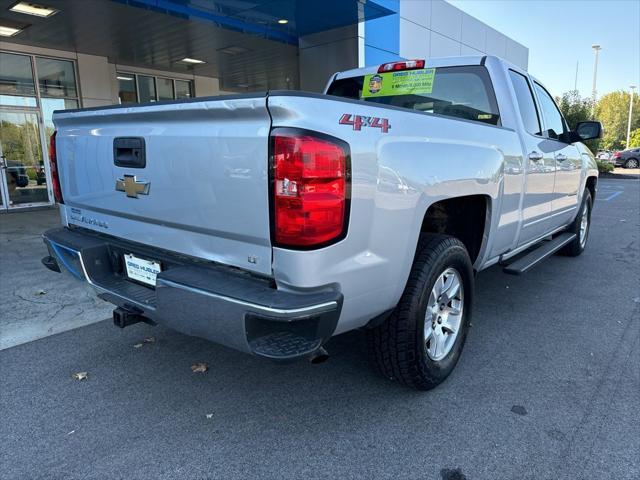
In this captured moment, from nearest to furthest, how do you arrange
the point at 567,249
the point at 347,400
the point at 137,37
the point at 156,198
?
1. the point at 156,198
2. the point at 347,400
3. the point at 567,249
4. the point at 137,37

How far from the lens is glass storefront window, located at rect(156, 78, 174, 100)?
14.8 meters

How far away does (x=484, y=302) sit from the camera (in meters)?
4.57

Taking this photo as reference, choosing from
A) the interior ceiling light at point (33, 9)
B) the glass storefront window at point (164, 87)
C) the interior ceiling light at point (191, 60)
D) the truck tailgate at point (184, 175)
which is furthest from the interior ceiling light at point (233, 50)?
the truck tailgate at point (184, 175)

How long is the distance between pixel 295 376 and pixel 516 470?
1422mm

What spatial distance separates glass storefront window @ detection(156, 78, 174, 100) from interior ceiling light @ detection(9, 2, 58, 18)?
5.71 m

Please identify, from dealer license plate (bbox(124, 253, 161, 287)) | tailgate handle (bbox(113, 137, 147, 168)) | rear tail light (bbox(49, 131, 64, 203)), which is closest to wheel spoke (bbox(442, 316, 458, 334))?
dealer license plate (bbox(124, 253, 161, 287))

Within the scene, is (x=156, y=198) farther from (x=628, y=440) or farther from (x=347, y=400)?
(x=628, y=440)

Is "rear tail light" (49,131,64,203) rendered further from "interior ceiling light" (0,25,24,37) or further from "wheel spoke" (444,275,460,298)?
"interior ceiling light" (0,25,24,37)

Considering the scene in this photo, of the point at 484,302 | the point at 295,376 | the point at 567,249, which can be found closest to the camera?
the point at 295,376

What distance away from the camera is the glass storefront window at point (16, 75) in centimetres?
1107

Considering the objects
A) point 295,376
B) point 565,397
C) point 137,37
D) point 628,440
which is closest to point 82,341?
point 295,376

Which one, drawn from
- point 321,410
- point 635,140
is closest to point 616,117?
point 635,140

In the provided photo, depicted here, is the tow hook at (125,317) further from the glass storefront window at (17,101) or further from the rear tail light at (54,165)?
the glass storefront window at (17,101)

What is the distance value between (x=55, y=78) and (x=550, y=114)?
11.7 meters
